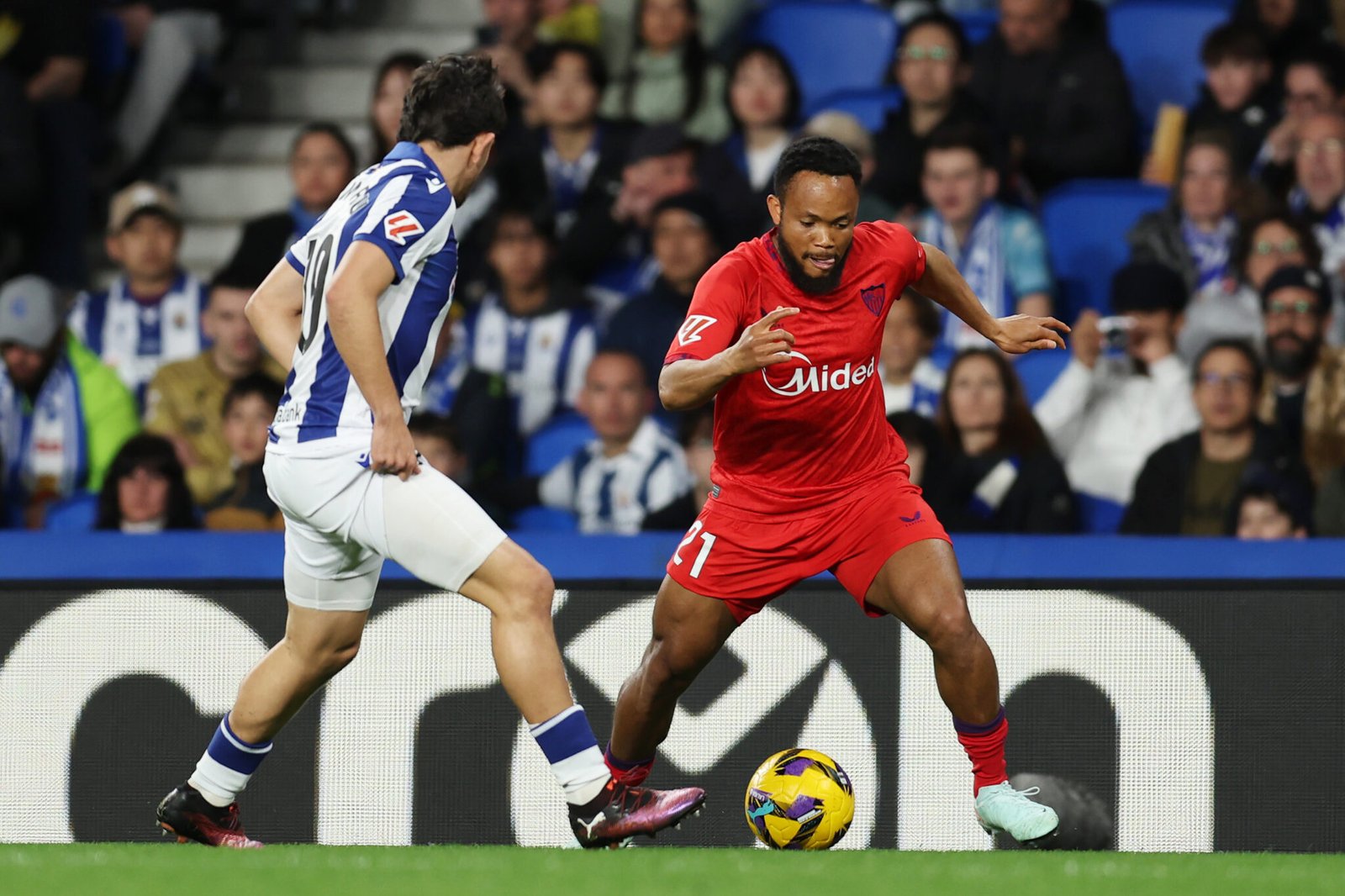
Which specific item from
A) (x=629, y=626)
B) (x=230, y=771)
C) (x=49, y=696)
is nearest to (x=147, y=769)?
(x=49, y=696)

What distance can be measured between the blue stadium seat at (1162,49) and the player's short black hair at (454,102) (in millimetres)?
5884

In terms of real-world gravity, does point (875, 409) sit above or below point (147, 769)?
above

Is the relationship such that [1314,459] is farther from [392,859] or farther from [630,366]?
[392,859]

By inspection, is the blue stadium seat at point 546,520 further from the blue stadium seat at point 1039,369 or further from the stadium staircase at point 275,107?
the stadium staircase at point 275,107

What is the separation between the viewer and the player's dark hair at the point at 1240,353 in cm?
763

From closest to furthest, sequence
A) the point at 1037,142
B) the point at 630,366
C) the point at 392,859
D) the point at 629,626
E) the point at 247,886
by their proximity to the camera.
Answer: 1. the point at 247,886
2. the point at 392,859
3. the point at 629,626
4. the point at 630,366
5. the point at 1037,142

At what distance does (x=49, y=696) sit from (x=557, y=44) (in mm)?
4725

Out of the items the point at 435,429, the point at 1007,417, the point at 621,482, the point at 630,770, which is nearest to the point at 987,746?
the point at 630,770

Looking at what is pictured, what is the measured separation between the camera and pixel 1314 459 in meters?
7.71

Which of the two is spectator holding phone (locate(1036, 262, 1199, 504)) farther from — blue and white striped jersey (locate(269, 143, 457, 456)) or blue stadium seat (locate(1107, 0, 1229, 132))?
blue and white striped jersey (locate(269, 143, 457, 456))

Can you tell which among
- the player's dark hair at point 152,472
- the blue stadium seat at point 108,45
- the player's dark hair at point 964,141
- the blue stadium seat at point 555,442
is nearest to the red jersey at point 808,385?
the player's dark hair at point 152,472

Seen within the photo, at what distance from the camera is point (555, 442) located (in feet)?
28.5

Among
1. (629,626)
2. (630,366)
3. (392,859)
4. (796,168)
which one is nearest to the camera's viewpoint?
(392,859)

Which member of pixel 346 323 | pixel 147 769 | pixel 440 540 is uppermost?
pixel 346 323
